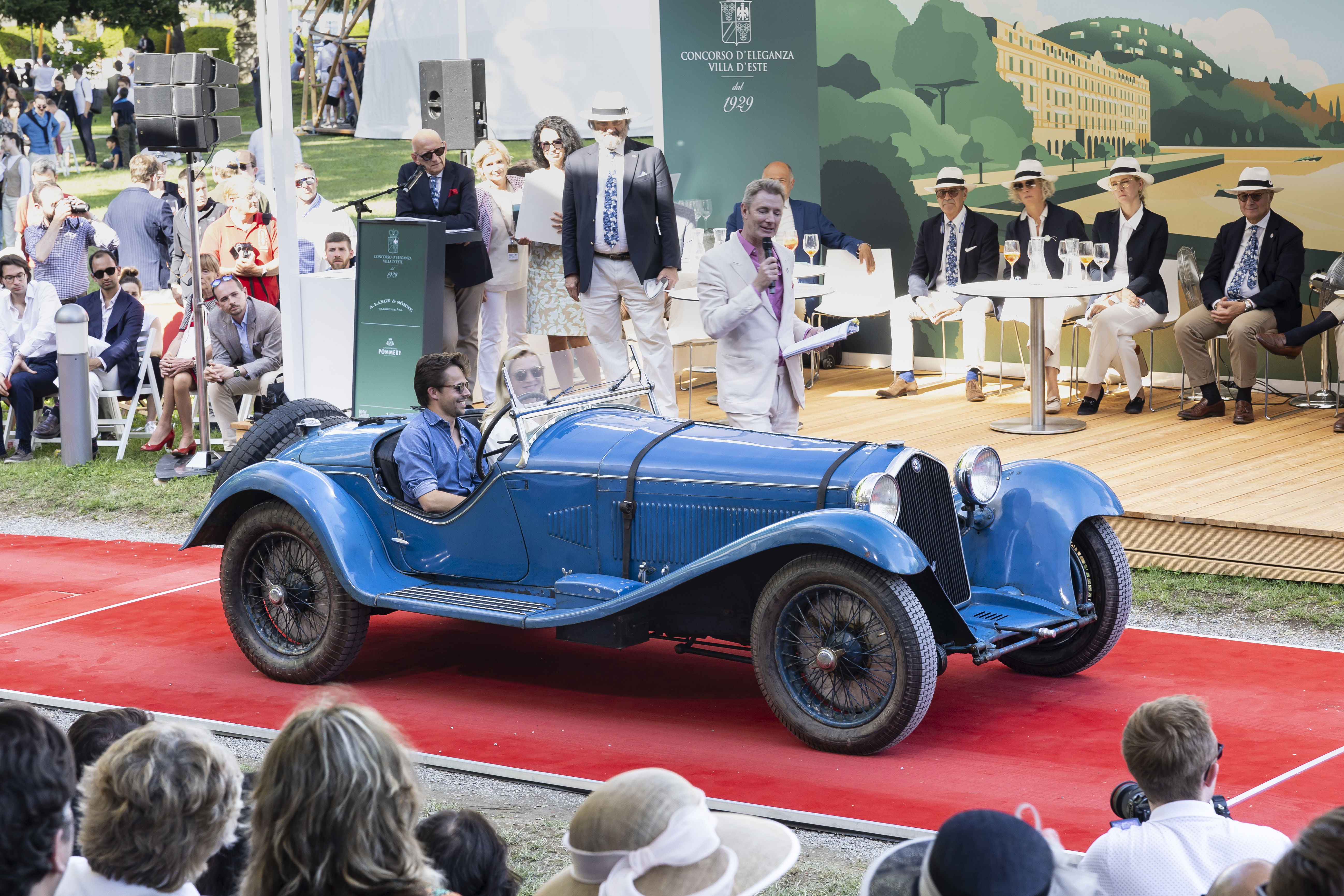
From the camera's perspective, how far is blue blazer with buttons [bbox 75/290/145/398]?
1238 cm

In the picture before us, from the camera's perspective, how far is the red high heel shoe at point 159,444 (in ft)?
39.9

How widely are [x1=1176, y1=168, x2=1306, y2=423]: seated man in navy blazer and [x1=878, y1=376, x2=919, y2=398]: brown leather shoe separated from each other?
7.26 feet

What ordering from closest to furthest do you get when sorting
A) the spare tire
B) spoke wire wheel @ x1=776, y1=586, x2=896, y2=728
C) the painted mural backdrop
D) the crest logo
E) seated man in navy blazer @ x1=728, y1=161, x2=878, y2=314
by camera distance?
1. spoke wire wheel @ x1=776, y1=586, x2=896, y2=728
2. the spare tire
3. the painted mural backdrop
4. seated man in navy blazer @ x1=728, y1=161, x2=878, y2=314
5. the crest logo

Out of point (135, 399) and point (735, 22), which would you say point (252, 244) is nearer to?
point (135, 399)

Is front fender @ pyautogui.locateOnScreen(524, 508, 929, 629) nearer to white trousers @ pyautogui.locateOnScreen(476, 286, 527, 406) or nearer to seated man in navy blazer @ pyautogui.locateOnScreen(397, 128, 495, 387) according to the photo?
seated man in navy blazer @ pyautogui.locateOnScreen(397, 128, 495, 387)

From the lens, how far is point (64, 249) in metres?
14.1

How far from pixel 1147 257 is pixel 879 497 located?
599cm

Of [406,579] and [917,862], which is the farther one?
[406,579]

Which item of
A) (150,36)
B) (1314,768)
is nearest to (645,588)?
(1314,768)

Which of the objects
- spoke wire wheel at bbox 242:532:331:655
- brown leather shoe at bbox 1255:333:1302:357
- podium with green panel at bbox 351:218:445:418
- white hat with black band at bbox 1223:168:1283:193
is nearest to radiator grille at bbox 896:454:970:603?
spoke wire wheel at bbox 242:532:331:655

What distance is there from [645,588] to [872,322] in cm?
808

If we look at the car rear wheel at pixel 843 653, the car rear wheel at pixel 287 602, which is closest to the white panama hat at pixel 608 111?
the car rear wheel at pixel 287 602

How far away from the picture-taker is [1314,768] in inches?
202

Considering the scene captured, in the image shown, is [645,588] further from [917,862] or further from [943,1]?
[943,1]
